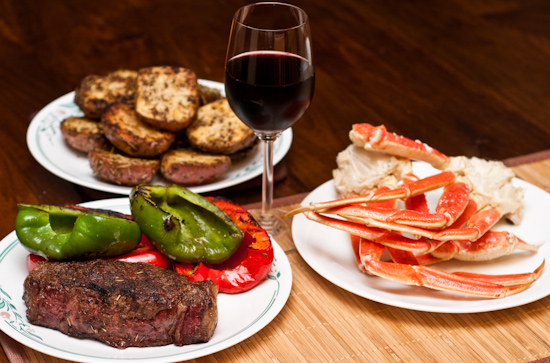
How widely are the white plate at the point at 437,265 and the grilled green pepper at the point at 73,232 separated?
1.45 feet

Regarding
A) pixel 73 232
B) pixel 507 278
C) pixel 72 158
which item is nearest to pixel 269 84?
pixel 73 232

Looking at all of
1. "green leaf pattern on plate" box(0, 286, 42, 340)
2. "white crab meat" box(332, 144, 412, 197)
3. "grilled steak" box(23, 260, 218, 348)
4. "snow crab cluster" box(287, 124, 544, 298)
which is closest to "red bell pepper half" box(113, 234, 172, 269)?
"grilled steak" box(23, 260, 218, 348)

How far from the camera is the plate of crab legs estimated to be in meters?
1.55

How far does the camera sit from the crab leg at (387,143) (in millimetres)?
1771

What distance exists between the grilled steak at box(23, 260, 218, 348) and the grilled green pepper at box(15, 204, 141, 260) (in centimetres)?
7

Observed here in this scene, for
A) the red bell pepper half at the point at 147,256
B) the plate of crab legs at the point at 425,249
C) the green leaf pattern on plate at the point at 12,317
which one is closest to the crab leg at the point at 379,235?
the plate of crab legs at the point at 425,249

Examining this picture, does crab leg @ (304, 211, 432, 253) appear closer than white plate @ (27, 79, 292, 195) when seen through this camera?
Yes

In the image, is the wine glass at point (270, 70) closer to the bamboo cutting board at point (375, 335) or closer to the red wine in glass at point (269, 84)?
the red wine in glass at point (269, 84)

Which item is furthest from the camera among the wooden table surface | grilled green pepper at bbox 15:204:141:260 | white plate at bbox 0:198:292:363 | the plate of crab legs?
the wooden table surface

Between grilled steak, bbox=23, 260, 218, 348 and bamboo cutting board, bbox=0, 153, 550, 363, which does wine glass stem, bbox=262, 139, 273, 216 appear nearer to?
bamboo cutting board, bbox=0, 153, 550, 363

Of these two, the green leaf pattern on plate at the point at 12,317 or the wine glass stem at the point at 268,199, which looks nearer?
the green leaf pattern on plate at the point at 12,317

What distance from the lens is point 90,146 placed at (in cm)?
211

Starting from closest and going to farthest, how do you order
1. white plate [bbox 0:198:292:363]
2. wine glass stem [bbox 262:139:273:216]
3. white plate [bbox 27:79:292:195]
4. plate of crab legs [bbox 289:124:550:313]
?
white plate [bbox 0:198:292:363] → plate of crab legs [bbox 289:124:550:313] → wine glass stem [bbox 262:139:273:216] → white plate [bbox 27:79:292:195]

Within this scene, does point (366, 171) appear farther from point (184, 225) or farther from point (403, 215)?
point (184, 225)
